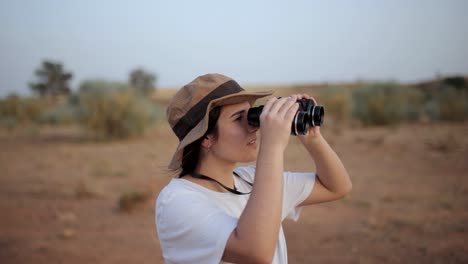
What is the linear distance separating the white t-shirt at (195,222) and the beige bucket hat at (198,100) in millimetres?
193

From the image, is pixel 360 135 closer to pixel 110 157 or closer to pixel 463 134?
pixel 463 134

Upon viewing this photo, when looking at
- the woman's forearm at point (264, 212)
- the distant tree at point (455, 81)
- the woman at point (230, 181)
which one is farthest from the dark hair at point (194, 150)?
the distant tree at point (455, 81)

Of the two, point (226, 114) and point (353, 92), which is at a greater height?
point (226, 114)

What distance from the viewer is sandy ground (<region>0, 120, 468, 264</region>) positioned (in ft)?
16.8

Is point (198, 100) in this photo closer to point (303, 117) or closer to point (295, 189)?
point (303, 117)

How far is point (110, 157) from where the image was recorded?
12.7 m

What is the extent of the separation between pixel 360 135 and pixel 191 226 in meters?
15.6

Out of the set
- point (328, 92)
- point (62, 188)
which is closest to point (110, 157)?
point (62, 188)

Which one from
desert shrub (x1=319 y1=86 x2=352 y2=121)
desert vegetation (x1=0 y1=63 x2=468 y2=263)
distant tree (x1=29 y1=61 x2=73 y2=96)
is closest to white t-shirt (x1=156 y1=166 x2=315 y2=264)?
desert vegetation (x1=0 y1=63 x2=468 y2=263)

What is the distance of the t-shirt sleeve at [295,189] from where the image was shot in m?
1.92

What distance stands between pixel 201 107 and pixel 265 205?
49 cm

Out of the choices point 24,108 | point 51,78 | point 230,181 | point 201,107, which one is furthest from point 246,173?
point 24,108

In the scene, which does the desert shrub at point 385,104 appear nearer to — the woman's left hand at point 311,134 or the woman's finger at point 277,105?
the woman's left hand at point 311,134

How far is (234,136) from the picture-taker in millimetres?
1689
